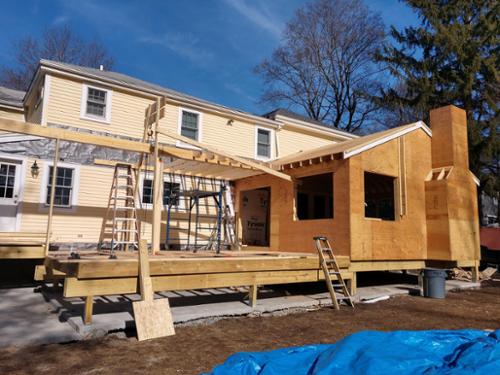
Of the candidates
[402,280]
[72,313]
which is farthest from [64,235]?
[402,280]

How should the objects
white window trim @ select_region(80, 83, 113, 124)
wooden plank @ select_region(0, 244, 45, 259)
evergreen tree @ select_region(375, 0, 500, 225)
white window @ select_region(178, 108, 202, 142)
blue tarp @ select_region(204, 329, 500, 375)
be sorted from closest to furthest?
blue tarp @ select_region(204, 329, 500, 375) → wooden plank @ select_region(0, 244, 45, 259) → white window trim @ select_region(80, 83, 113, 124) → white window @ select_region(178, 108, 202, 142) → evergreen tree @ select_region(375, 0, 500, 225)

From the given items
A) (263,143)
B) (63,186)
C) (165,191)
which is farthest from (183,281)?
(263,143)

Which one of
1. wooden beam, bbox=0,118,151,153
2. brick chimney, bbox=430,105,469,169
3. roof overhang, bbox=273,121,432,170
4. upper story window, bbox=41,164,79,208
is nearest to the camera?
wooden beam, bbox=0,118,151,153

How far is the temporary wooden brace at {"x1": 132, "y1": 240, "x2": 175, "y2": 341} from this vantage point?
5008 mm

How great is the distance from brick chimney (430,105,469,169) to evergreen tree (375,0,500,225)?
8444 mm

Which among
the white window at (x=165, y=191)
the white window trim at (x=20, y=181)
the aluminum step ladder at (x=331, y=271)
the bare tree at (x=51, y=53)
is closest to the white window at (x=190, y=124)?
the white window at (x=165, y=191)

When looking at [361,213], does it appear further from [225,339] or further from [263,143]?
[263,143]

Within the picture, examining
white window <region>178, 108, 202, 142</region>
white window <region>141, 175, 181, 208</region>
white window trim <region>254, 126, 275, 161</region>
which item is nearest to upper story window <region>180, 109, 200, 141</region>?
white window <region>178, 108, 202, 142</region>

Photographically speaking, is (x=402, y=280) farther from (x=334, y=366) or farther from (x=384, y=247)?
(x=334, y=366)

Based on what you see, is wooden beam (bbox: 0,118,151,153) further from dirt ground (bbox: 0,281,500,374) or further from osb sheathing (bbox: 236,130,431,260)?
osb sheathing (bbox: 236,130,431,260)

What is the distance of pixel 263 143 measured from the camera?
1493 cm

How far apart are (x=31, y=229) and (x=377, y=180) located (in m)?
11.3

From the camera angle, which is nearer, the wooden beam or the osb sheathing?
the wooden beam

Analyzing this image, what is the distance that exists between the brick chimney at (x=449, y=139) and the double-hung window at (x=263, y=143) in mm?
6059
